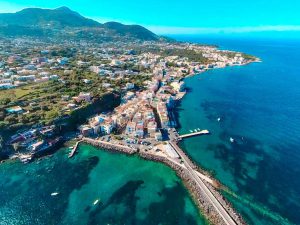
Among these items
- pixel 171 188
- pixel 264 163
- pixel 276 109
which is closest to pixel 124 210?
Answer: pixel 171 188

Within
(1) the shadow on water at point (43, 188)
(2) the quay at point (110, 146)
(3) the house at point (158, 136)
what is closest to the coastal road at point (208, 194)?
(3) the house at point (158, 136)

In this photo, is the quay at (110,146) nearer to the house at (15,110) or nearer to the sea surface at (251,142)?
the sea surface at (251,142)

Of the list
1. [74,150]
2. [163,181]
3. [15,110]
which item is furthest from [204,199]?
[15,110]

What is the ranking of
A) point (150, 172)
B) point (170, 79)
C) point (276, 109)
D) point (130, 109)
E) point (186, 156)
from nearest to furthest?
point (150, 172), point (186, 156), point (130, 109), point (276, 109), point (170, 79)

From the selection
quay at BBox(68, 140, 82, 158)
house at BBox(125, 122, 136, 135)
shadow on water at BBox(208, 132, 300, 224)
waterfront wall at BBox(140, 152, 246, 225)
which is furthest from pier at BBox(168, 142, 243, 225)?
quay at BBox(68, 140, 82, 158)

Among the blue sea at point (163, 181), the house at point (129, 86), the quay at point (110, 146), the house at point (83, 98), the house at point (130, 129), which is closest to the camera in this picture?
the blue sea at point (163, 181)

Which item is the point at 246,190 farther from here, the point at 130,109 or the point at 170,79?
the point at 170,79

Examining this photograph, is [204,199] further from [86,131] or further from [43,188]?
[86,131]
